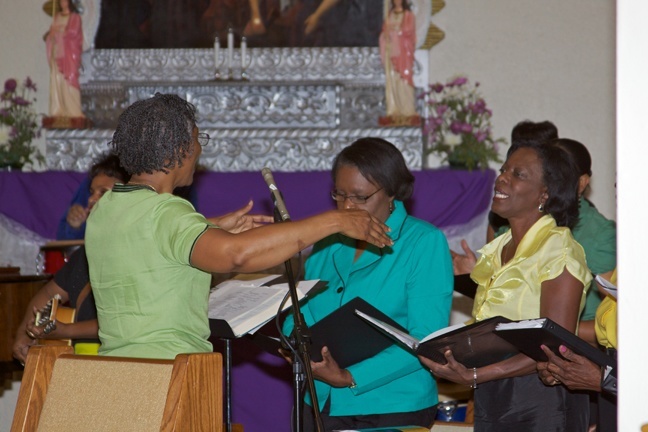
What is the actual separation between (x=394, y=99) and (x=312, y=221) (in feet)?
18.3

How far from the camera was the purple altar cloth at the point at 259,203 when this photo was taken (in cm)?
550

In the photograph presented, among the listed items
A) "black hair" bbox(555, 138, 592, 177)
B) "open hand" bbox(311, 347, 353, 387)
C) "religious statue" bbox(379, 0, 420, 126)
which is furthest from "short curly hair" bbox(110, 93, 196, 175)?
"religious statue" bbox(379, 0, 420, 126)

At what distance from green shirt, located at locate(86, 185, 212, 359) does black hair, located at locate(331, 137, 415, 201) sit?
1.15m

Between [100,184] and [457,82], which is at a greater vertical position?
[457,82]

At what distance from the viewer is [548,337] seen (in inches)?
107

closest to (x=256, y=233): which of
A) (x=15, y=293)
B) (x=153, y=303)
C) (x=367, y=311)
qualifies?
(x=153, y=303)

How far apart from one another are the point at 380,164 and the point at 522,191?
0.55 meters

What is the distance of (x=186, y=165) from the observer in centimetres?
261

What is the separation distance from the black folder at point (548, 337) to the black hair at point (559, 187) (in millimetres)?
731

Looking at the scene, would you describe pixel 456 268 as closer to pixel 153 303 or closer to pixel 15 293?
pixel 153 303

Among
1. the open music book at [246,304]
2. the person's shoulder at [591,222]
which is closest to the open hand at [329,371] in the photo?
the open music book at [246,304]

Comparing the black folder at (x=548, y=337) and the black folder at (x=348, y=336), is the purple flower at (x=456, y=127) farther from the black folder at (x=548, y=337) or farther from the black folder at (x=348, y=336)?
the black folder at (x=548, y=337)

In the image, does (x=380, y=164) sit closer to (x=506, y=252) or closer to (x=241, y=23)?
(x=506, y=252)

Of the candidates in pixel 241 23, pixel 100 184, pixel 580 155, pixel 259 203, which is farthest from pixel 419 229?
pixel 241 23
